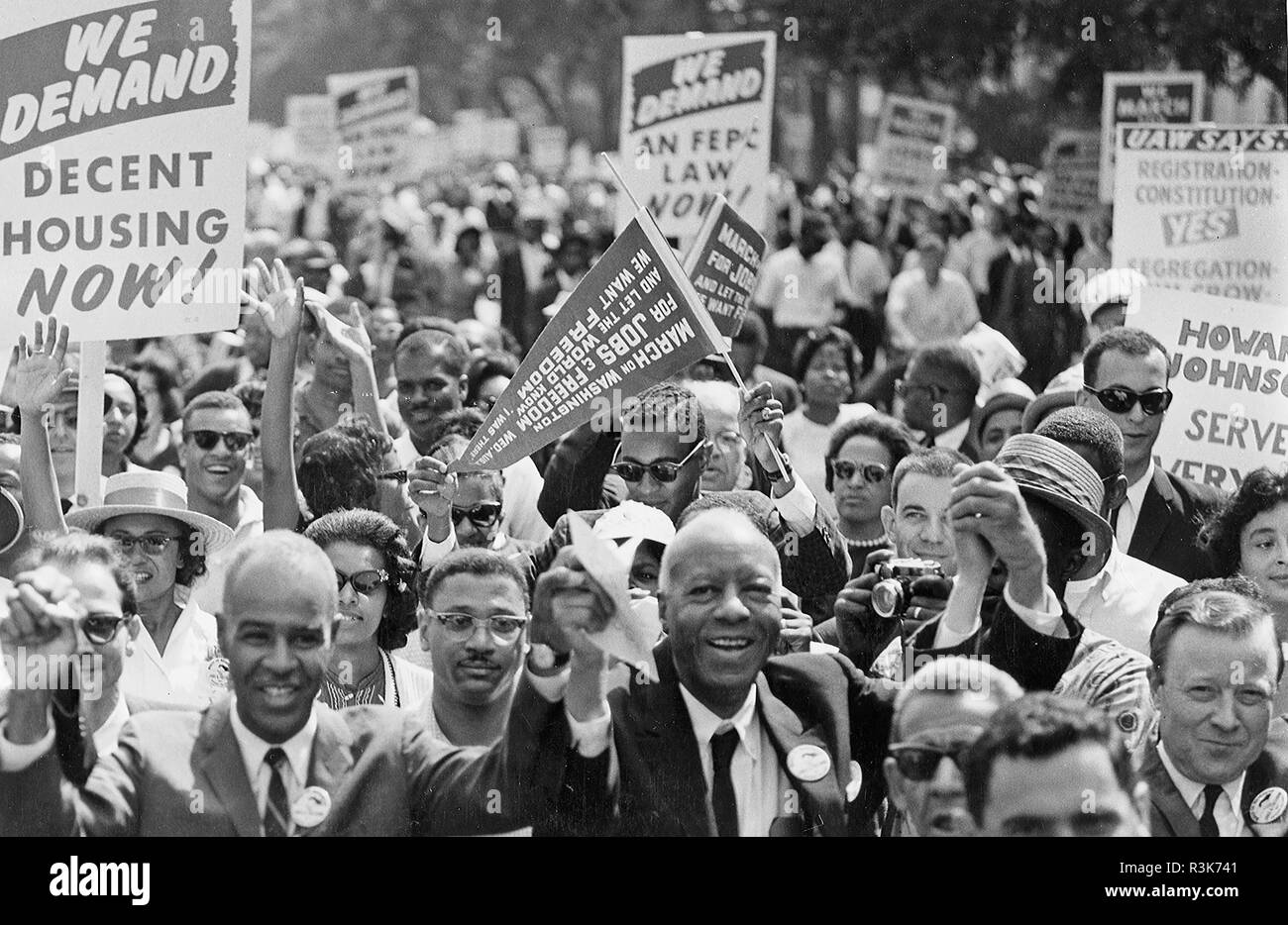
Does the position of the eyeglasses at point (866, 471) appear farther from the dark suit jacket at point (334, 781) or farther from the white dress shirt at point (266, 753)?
the white dress shirt at point (266, 753)

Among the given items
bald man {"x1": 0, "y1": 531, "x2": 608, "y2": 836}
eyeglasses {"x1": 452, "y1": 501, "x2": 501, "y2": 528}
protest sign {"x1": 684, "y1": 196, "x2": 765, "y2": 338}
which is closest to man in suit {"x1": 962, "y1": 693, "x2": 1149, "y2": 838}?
bald man {"x1": 0, "y1": 531, "x2": 608, "y2": 836}

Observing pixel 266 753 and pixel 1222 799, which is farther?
pixel 1222 799

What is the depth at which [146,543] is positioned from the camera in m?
6.11

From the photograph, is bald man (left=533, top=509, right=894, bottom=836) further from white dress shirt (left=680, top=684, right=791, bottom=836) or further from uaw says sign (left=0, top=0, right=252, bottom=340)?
uaw says sign (left=0, top=0, right=252, bottom=340)

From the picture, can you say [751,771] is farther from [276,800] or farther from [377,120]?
[377,120]

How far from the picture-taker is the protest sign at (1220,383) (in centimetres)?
730

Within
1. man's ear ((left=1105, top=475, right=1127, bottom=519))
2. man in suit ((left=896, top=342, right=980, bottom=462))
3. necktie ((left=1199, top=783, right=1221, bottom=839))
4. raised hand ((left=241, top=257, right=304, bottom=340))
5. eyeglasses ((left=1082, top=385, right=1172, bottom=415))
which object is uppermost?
raised hand ((left=241, top=257, right=304, bottom=340))

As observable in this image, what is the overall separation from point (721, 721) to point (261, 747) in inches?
42.8

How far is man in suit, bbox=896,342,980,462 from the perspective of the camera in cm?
865

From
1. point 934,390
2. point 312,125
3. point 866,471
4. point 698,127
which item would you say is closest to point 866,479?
point 866,471

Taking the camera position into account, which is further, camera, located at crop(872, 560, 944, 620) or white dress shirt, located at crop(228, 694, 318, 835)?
camera, located at crop(872, 560, 944, 620)

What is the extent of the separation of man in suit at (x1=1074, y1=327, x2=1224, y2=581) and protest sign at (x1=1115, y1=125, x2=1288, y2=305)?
2.14 meters
